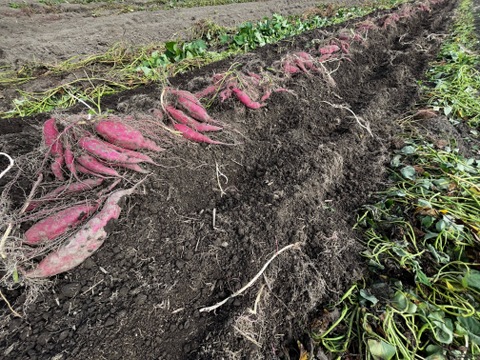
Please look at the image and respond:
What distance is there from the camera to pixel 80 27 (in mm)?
6711

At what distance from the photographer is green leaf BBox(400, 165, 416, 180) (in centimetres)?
220

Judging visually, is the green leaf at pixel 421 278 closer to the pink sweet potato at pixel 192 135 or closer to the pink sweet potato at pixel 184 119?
the pink sweet potato at pixel 192 135

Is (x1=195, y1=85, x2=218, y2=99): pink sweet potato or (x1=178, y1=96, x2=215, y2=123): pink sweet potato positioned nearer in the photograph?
(x1=178, y1=96, x2=215, y2=123): pink sweet potato

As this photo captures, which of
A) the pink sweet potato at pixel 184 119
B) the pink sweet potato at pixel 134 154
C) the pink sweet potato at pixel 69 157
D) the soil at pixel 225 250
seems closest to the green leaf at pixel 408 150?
the soil at pixel 225 250

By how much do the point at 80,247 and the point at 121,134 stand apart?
919mm

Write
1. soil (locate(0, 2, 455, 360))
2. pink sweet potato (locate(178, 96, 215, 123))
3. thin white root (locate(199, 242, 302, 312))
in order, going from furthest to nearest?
pink sweet potato (locate(178, 96, 215, 123))
thin white root (locate(199, 242, 302, 312))
soil (locate(0, 2, 455, 360))

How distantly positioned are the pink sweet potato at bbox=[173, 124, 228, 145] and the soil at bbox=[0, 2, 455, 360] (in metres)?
0.08

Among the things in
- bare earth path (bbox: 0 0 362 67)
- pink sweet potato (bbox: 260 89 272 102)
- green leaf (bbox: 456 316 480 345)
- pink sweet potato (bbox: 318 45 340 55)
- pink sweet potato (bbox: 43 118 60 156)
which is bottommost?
green leaf (bbox: 456 316 480 345)

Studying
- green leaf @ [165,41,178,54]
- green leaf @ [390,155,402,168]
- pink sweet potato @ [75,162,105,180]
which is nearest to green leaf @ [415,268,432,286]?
green leaf @ [390,155,402,168]

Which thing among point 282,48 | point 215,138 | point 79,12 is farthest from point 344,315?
point 79,12

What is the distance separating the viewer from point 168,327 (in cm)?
142

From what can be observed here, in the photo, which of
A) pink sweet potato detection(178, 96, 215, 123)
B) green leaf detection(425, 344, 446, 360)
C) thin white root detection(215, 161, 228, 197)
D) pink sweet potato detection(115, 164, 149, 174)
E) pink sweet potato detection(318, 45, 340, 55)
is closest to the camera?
green leaf detection(425, 344, 446, 360)

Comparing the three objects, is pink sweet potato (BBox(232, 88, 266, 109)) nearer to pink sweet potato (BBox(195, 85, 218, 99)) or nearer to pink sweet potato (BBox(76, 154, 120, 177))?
pink sweet potato (BBox(195, 85, 218, 99))

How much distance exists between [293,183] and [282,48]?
3.58 metres
